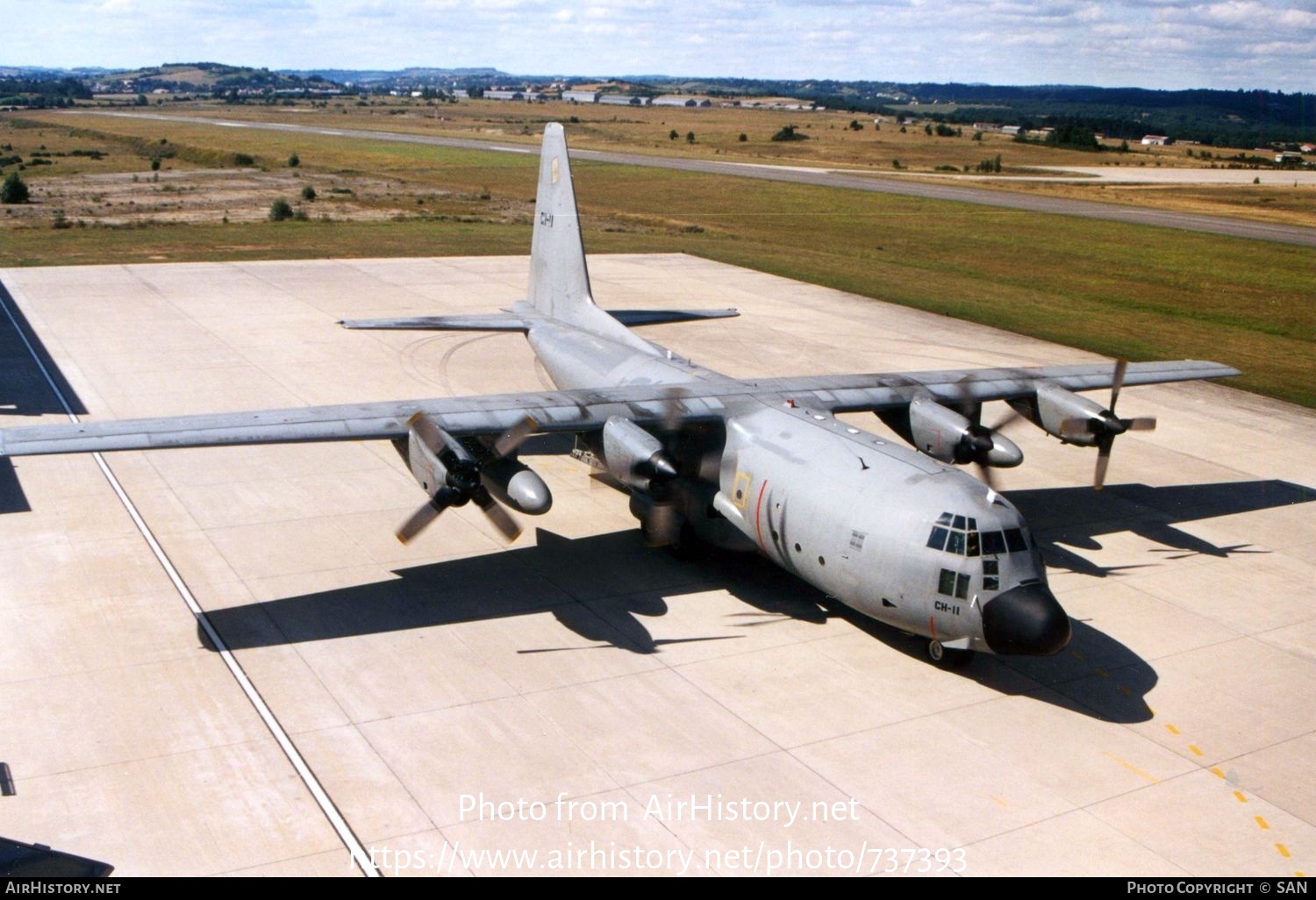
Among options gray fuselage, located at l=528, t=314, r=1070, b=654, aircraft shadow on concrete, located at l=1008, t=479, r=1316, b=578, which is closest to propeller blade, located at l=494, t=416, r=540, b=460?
gray fuselage, located at l=528, t=314, r=1070, b=654

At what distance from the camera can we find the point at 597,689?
1828cm

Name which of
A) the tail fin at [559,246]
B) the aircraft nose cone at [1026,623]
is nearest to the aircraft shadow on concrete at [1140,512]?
the aircraft nose cone at [1026,623]

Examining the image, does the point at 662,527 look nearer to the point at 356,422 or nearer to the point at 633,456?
the point at 633,456

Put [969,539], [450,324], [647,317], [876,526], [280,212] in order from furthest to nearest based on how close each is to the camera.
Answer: [280,212] → [647,317] → [450,324] → [876,526] → [969,539]

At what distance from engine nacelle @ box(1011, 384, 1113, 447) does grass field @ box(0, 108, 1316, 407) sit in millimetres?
17758

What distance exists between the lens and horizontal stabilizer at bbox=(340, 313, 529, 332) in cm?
2912

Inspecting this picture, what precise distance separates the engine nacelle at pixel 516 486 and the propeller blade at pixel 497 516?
0.97 ft

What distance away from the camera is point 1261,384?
1561 inches

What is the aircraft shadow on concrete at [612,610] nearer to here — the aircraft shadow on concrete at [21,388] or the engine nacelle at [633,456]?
the engine nacelle at [633,456]

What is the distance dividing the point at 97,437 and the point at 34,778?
20.5ft

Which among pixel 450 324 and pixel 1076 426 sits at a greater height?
pixel 450 324

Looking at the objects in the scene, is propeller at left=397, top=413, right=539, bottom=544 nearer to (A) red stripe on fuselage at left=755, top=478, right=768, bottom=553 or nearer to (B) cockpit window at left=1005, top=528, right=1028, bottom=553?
(A) red stripe on fuselage at left=755, top=478, right=768, bottom=553

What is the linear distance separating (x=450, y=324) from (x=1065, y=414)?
15411mm

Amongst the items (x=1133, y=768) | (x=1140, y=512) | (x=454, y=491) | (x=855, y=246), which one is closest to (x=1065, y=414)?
(x=1140, y=512)
